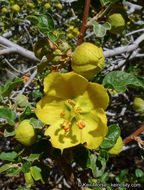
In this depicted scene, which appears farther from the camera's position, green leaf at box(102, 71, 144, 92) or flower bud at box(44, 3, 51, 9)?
flower bud at box(44, 3, 51, 9)

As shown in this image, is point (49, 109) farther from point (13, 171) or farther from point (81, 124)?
point (13, 171)

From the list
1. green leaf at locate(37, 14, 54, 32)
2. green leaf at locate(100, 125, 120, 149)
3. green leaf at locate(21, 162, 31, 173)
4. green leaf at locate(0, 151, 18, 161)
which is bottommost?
green leaf at locate(0, 151, 18, 161)

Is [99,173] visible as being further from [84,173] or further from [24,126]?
Result: [24,126]

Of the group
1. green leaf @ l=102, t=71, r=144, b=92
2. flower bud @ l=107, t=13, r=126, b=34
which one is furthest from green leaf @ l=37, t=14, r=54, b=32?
green leaf @ l=102, t=71, r=144, b=92

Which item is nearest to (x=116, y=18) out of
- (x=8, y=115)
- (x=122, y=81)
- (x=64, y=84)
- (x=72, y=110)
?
(x=122, y=81)

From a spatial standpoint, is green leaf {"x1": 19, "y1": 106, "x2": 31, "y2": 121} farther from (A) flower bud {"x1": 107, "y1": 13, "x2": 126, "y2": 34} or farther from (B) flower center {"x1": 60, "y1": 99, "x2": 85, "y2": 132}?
(A) flower bud {"x1": 107, "y1": 13, "x2": 126, "y2": 34}

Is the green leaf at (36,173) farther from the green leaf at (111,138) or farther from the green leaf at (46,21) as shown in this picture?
the green leaf at (46,21)

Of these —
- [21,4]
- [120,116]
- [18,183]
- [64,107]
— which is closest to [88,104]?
[64,107]
